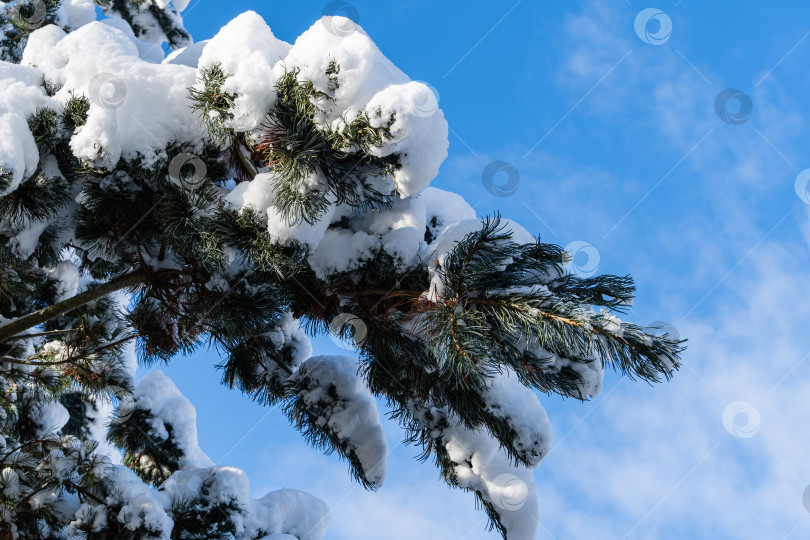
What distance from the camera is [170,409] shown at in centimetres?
566

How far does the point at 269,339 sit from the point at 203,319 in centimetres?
60

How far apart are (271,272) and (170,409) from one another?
9.67ft

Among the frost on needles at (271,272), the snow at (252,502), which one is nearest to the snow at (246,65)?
the frost on needles at (271,272)

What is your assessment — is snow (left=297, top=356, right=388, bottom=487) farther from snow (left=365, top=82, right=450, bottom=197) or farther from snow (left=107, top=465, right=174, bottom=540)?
snow (left=365, top=82, right=450, bottom=197)

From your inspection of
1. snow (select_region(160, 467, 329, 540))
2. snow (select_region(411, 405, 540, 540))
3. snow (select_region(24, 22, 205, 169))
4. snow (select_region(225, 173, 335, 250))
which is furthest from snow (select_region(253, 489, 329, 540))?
snow (select_region(24, 22, 205, 169))

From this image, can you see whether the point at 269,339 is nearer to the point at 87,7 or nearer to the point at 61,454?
the point at 61,454

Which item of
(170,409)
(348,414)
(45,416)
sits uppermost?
(348,414)

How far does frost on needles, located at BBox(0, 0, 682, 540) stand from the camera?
2.68 metres

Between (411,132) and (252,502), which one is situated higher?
(411,132)

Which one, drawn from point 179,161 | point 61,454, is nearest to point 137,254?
point 179,161

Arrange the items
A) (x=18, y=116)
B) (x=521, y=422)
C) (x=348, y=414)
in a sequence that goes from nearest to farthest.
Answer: (x=18, y=116)
(x=521, y=422)
(x=348, y=414)

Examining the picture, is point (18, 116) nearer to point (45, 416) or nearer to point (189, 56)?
point (189, 56)

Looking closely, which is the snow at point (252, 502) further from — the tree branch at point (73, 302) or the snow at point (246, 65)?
the snow at point (246, 65)

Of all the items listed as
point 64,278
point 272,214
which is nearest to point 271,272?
point 272,214
